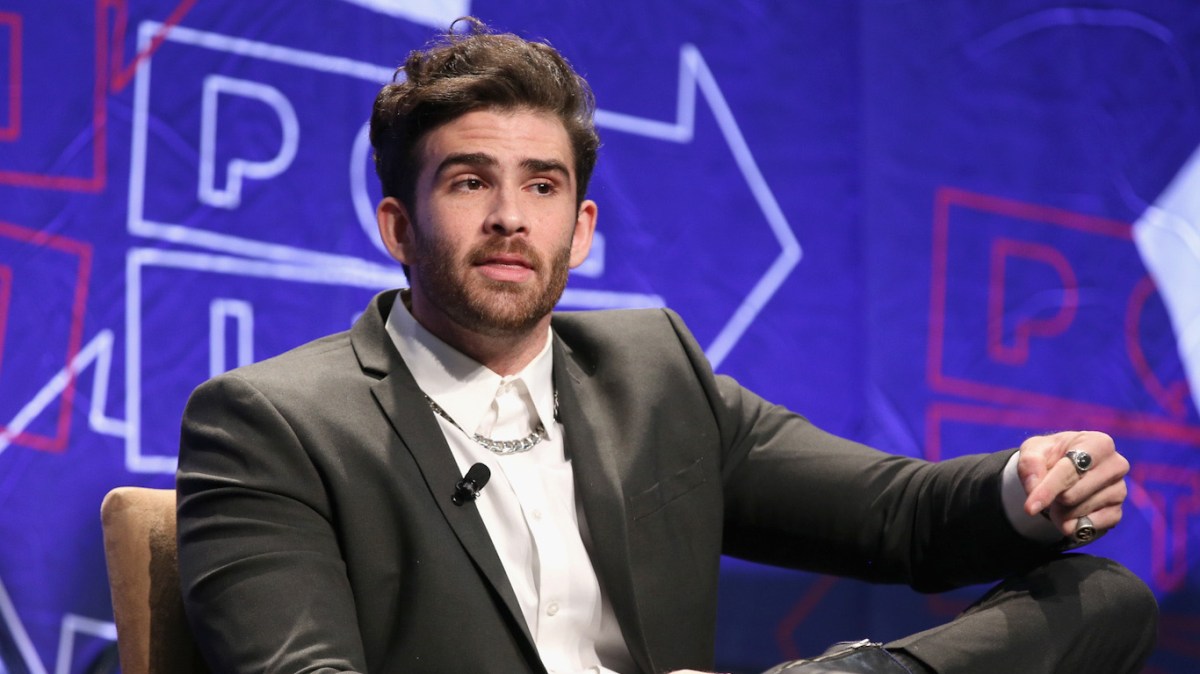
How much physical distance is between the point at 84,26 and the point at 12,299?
1.86 ft

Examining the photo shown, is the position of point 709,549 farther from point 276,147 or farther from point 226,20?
point 226,20

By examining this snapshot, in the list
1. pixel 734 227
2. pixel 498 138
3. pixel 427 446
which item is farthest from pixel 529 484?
pixel 734 227

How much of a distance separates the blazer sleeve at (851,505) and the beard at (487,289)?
33 centimetres

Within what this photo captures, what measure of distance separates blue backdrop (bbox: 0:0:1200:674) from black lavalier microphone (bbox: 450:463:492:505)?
1.10 m

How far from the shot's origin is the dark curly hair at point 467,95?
194 cm

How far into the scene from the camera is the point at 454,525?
1742 mm

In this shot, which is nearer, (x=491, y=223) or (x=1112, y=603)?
(x=1112, y=603)

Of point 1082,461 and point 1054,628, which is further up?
point 1082,461

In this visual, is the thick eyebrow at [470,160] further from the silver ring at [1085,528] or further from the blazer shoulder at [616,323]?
the silver ring at [1085,528]

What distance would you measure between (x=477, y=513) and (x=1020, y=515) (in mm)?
741

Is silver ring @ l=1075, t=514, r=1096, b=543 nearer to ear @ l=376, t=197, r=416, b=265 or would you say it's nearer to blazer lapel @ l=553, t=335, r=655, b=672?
blazer lapel @ l=553, t=335, r=655, b=672

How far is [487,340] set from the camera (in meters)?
1.95

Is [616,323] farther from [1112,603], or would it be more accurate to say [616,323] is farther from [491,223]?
[1112,603]

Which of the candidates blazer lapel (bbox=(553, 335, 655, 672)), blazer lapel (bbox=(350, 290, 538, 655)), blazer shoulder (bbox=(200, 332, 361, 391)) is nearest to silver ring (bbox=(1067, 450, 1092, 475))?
blazer lapel (bbox=(553, 335, 655, 672))
